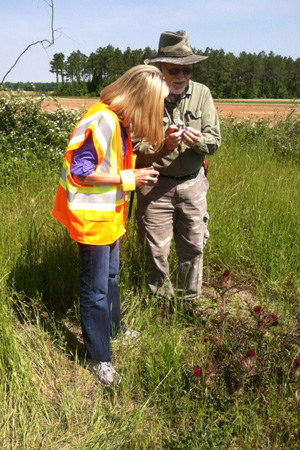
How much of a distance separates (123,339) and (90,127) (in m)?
1.31

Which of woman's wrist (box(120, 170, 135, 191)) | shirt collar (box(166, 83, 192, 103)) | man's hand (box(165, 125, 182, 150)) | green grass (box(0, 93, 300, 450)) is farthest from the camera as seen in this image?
shirt collar (box(166, 83, 192, 103))

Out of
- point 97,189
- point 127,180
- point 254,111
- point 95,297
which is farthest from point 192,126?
point 254,111

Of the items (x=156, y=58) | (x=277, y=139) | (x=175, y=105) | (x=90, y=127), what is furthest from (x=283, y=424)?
(x=277, y=139)

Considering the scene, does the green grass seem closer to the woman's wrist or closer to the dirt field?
the woman's wrist

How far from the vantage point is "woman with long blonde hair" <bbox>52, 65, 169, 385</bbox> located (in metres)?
2.12

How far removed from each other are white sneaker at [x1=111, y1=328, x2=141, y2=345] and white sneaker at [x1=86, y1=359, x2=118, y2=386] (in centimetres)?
17

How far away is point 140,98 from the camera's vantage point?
7.02 feet

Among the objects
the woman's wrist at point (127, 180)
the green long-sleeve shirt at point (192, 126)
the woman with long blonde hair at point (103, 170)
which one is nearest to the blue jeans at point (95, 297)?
the woman with long blonde hair at point (103, 170)

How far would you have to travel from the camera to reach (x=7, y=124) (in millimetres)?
6250

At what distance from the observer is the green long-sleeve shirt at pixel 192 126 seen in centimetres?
273

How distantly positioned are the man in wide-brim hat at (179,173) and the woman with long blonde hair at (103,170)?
0.38 meters

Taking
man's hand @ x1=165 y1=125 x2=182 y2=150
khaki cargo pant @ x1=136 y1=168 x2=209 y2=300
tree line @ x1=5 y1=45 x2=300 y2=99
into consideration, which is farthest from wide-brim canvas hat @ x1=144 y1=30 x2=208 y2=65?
tree line @ x1=5 y1=45 x2=300 y2=99

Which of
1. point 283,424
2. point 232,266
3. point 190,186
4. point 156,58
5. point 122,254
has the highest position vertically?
point 156,58

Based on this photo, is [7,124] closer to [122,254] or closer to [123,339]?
[122,254]
